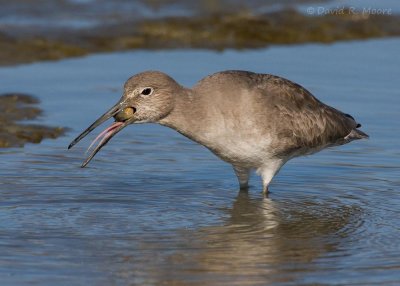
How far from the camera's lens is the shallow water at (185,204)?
908cm

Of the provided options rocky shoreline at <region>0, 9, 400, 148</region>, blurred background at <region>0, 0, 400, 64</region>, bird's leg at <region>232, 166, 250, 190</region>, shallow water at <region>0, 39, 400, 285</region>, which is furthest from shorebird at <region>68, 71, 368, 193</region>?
blurred background at <region>0, 0, 400, 64</region>

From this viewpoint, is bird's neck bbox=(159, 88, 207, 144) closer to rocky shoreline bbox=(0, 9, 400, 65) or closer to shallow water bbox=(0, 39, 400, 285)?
shallow water bbox=(0, 39, 400, 285)

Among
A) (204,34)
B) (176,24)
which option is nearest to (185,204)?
(204,34)

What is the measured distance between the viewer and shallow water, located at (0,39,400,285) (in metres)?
9.08

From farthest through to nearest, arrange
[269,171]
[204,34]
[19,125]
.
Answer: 1. [204,34]
2. [19,125]
3. [269,171]

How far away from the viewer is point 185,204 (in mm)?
11117

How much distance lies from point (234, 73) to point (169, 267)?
9.23ft

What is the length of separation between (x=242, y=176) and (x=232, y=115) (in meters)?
1.04

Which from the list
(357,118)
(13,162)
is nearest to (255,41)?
(357,118)

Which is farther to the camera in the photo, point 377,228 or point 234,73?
point 234,73

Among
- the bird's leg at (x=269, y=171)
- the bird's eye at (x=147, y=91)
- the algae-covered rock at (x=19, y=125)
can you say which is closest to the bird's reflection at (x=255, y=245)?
the bird's leg at (x=269, y=171)

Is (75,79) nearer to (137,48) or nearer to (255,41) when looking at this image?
(137,48)

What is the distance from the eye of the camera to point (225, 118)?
10.9 meters

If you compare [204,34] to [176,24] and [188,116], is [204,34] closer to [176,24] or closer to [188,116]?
[176,24]
